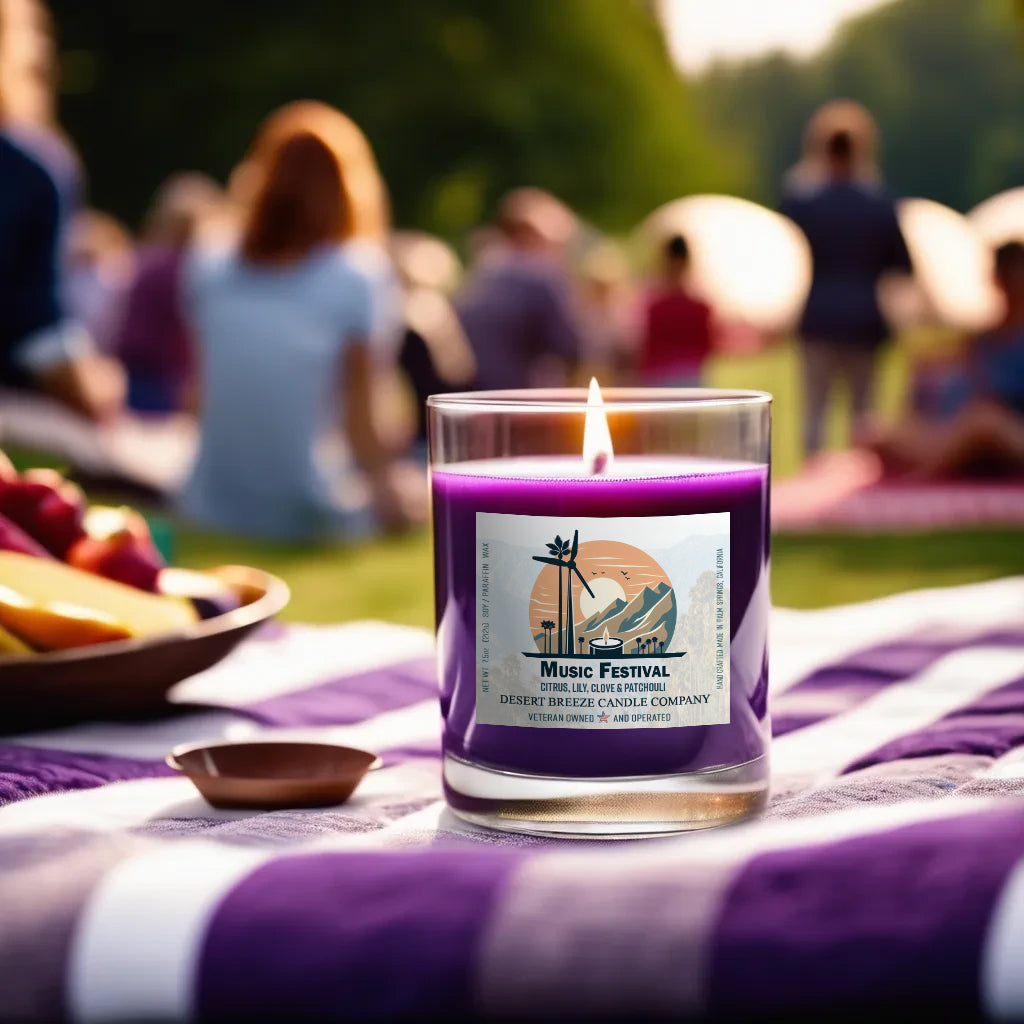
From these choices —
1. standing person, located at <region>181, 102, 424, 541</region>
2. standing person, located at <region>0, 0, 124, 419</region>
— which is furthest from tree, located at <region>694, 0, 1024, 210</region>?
standing person, located at <region>0, 0, 124, 419</region>

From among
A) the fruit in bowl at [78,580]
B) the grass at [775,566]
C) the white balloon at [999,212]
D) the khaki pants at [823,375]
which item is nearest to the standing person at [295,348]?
the grass at [775,566]

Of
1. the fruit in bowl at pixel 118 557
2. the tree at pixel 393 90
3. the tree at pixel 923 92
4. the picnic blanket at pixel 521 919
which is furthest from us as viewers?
the tree at pixel 393 90

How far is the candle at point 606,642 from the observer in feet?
2.82

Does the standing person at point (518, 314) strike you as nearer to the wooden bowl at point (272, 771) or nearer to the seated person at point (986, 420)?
the seated person at point (986, 420)

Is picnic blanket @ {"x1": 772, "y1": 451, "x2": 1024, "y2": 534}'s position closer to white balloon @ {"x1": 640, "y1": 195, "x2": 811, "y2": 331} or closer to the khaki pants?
the khaki pants

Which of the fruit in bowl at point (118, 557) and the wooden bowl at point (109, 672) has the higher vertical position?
the fruit in bowl at point (118, 557)

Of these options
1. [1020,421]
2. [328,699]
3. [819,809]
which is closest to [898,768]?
[819,809]

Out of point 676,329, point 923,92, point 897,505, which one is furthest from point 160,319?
point 923,92

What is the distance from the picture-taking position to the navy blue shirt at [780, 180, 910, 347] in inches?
279

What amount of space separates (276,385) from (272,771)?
15.0 ft

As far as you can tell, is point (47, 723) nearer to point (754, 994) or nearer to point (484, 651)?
point (484, 651)

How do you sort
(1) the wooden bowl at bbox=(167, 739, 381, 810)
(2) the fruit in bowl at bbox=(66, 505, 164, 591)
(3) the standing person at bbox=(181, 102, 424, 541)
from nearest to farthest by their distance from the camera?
(1) the wooden bowl at bbox=(167, 739, 381, 810) → (2) the fruit in bowl at bbox=(66, 505, 164, 591) → (3) the standing person at bbox=(181, 102, 424, 541)

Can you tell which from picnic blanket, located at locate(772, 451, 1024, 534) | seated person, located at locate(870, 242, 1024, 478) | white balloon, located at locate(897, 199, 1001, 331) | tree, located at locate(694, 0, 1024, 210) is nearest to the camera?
picnic blanket, located at locate(772, 451, 1024, 534)

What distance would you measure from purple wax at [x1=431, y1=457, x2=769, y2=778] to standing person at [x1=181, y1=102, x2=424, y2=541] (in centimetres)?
437
